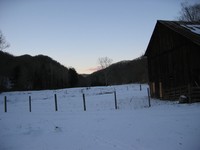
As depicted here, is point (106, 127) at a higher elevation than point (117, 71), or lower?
lower

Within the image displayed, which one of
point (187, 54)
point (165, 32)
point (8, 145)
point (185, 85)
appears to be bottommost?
point (8, 145)

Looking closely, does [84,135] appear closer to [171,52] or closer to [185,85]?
[185,85]

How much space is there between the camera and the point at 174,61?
69.8 ft

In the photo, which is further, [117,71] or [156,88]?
[117,71]

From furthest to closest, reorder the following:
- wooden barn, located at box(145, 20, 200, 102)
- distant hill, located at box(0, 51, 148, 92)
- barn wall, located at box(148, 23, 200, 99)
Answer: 1. distant hill, located at box(0, 51, 148, 92)
2. barn wall, located at box(148, 23, 200, 99)
3. wooden barn, located at box(145, 20, 200, 102)

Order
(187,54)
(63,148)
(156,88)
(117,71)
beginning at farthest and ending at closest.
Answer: (117,71) → (156,88) → (187,54) → (63,148)

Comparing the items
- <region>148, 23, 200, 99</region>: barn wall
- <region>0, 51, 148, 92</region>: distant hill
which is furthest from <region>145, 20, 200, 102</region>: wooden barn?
<region>0, 51, 148, 92</region>: distant hill

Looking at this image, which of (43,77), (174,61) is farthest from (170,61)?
(43,77)

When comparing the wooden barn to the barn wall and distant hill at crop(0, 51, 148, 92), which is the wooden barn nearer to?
the barn wall

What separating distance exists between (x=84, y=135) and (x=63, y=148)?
1514 millimetres

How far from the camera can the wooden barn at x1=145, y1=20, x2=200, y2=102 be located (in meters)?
18.4

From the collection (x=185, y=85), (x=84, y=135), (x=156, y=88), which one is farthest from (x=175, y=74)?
(x=84, y=135)

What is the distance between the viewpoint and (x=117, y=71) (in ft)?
491

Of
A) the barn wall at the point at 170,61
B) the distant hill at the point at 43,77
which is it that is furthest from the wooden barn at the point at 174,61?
the distant hill at the point at 43,77
